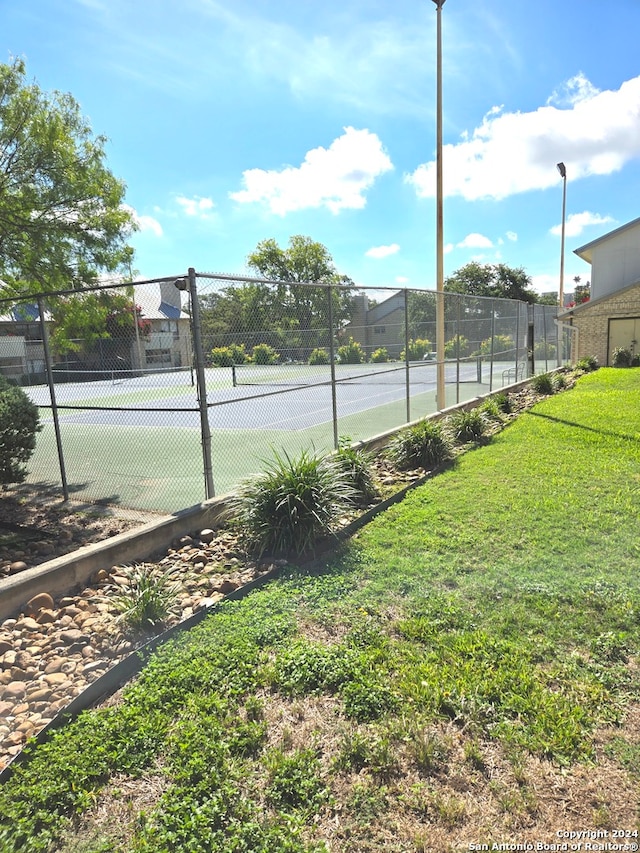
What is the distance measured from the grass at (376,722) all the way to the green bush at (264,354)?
314cm

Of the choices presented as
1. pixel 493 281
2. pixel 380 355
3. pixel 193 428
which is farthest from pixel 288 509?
pixel 493 281

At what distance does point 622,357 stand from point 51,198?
24.3 meters

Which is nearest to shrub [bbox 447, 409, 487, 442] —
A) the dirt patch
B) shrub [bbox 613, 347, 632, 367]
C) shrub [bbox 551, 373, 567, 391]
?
the dirt patch

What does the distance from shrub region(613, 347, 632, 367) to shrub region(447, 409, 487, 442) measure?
1852cm

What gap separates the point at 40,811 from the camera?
2.28 m

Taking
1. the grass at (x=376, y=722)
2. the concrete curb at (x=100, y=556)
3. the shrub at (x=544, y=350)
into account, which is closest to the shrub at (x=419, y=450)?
the concrete curb at (x=100, y=556)

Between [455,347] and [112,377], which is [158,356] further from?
[455,347]

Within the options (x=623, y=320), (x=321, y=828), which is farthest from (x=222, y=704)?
(x=623, y=320)

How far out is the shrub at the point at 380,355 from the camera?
10.9 meters

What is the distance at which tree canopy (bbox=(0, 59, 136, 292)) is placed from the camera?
24.0 feet

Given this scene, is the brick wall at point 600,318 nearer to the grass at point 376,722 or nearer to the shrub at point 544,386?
the shrub at point 544,386

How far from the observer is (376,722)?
2746mm

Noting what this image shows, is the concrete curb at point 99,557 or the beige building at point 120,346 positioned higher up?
the beige building at point 120,346

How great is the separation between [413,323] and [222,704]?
415 inches
